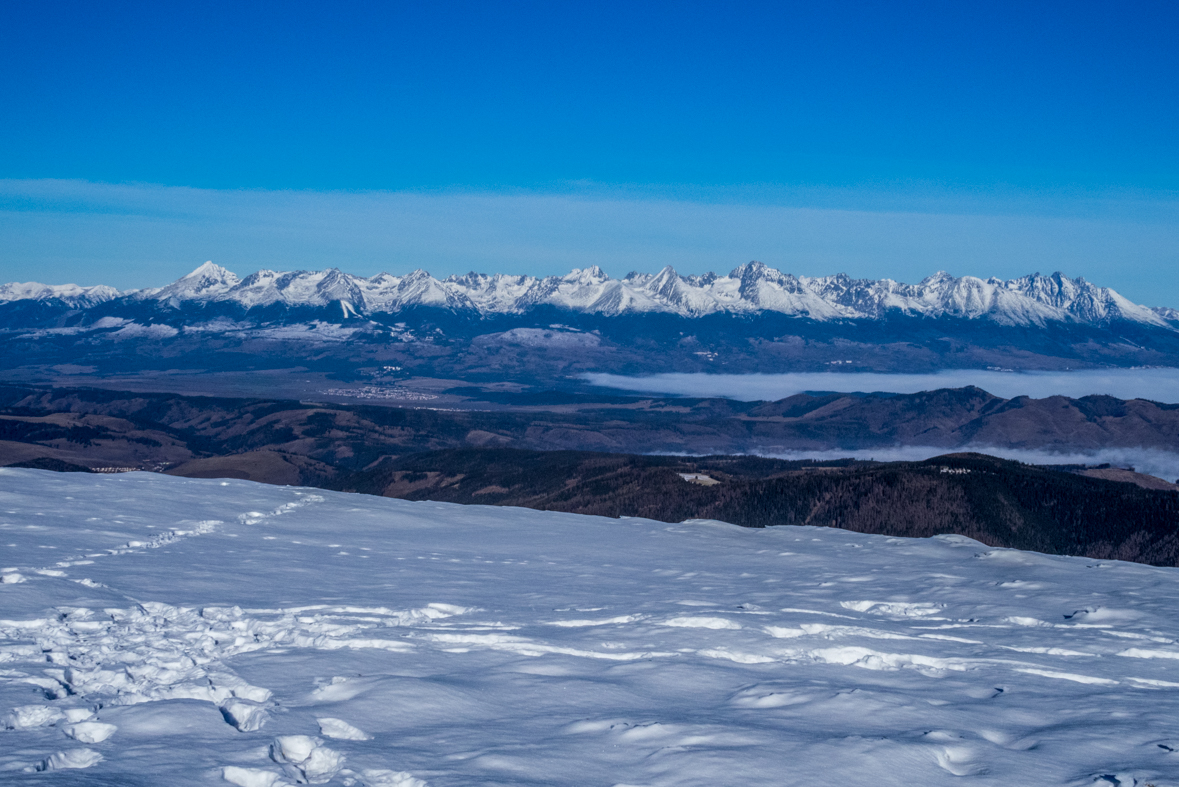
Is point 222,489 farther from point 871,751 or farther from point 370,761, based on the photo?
point 871,751

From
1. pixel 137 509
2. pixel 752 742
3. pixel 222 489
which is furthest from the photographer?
pixel 222 489

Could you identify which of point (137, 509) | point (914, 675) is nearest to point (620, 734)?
point (914, 675)

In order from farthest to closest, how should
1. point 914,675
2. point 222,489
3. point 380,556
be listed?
1. point 222,489
2. point 380,556
3. point 914,675

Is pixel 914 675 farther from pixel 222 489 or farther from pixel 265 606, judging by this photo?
pixel 222 489

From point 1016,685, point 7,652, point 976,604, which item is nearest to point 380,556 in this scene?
point 7,652

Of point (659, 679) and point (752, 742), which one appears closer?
point (752, 742)

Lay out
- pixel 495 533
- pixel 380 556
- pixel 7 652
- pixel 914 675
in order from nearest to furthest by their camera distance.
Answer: pixel 7 652, pixel 914 675, pixel 380 556, pixel 495 533
